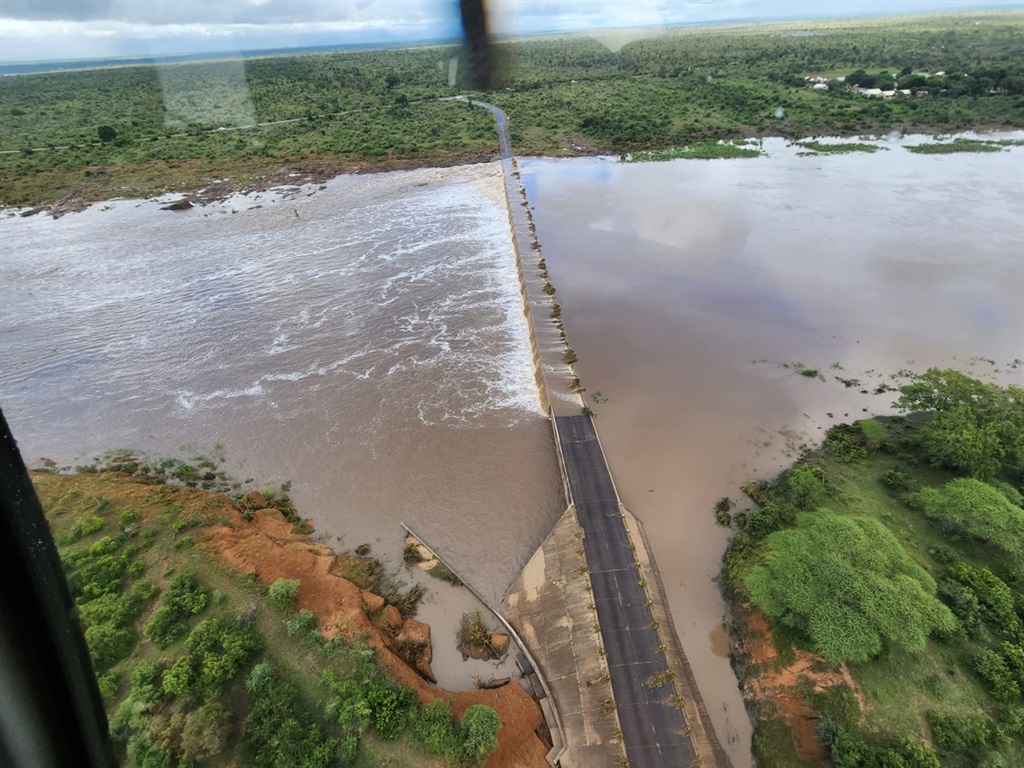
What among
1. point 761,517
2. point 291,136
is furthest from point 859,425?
point 291,136

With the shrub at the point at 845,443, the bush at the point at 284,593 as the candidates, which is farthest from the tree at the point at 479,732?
the shrub at the point at 845,443

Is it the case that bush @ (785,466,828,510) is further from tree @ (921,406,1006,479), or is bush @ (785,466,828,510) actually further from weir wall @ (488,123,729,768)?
weir wall @ (488,123,729,768)

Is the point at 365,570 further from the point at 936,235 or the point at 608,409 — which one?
the point at 936,235

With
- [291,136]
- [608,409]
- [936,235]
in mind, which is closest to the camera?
[608,409]

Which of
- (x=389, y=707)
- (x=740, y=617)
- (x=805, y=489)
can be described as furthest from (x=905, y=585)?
(x=389, y=707)

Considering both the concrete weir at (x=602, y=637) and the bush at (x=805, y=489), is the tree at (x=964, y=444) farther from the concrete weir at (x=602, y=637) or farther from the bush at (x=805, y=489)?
the concrete weir at (x=602, y=637)

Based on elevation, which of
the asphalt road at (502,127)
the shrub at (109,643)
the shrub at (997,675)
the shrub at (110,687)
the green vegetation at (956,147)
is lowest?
the shrub at (997,675)
